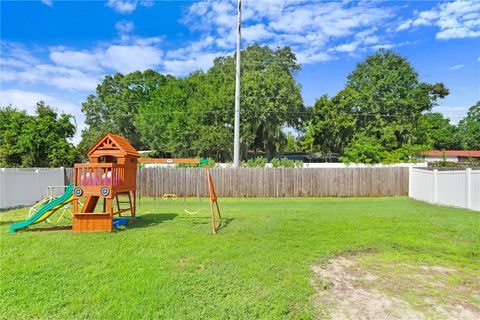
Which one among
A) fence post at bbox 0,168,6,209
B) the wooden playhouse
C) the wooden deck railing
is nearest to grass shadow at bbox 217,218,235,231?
the wooden playhouse

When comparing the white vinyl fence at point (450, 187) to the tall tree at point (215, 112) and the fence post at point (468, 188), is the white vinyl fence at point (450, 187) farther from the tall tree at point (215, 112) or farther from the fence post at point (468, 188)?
the tall tree at point (215, 112)

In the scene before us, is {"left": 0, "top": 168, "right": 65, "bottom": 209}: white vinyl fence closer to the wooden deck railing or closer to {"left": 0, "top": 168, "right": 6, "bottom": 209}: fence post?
{"left": 0, "top": 168, "right": 6, "bottom": 209}: fence post

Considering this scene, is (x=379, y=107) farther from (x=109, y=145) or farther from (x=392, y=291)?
(x=392, y=291)

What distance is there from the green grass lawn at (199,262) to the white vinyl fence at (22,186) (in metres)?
4.29

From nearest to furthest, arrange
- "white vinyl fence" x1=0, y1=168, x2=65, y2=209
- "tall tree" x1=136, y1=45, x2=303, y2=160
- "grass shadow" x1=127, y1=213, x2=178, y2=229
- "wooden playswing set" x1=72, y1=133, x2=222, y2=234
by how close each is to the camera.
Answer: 1. "wooden playswing set" x1=72, y1=133, x2=222, y2=234
2. "grass shadow" x1=127, y1=213, x2=178, y2=229
3. "white vinyl fence" x1=0, y1=168, x2=65, y2=209
4. "tall tree" x1=136, y1=45, x2=303, y2=160

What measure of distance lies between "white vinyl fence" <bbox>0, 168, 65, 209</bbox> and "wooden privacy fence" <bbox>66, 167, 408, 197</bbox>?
2246 millimetres

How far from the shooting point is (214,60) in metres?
33.7

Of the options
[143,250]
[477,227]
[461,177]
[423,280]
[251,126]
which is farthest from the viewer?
[251,126]

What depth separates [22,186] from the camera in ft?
36.5

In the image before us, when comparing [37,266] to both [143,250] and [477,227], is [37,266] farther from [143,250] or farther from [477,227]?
[477,227]

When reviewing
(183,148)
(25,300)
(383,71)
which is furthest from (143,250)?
→ (383,71)

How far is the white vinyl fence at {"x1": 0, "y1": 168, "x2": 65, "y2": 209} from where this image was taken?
10.2m

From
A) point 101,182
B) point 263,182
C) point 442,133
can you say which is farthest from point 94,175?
point 442,133

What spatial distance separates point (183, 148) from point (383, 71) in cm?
2066
